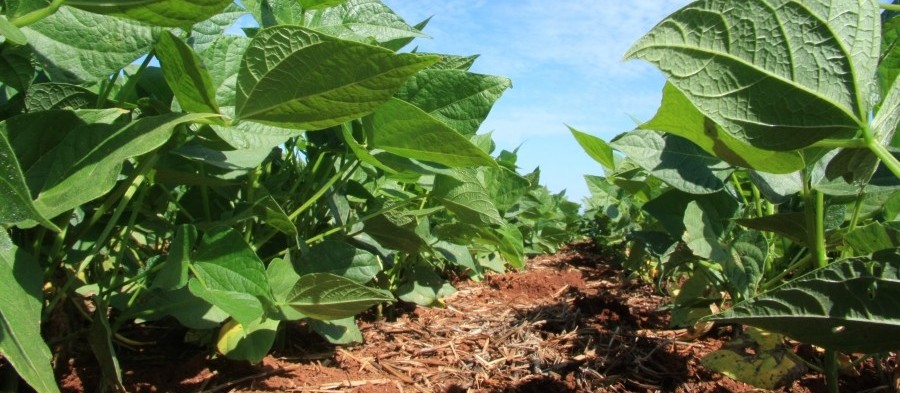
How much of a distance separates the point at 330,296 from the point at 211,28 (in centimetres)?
51

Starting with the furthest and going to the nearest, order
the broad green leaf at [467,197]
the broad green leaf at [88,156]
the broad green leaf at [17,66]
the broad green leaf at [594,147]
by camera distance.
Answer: the broad green leaf at [594,147], the broad green leaf at [467,197], the broad green leaf at [17,66], the broad green leaf at [88,156]

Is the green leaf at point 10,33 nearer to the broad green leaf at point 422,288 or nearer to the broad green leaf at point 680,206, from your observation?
the broad green leaf at point 680,206

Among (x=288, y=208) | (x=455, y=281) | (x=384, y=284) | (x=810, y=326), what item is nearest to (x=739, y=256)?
(x=810, y=326)

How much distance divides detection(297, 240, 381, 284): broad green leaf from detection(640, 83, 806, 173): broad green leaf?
705mm

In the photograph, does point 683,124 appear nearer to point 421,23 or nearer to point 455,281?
point 421,23

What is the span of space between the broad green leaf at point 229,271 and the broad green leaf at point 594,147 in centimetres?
84

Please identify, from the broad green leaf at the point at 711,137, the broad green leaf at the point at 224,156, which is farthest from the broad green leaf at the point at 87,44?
the broad green leaf at the point at 711,137

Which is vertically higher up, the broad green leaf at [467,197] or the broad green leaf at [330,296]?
the broad green leaf at [467,197]

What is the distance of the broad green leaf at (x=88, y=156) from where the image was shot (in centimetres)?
74

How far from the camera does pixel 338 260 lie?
4.71 ft

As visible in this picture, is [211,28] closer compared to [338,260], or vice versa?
[211,28]

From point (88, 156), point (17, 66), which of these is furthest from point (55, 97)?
point (88, 156)

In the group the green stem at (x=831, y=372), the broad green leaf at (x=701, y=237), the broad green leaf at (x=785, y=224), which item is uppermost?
the broad green leaf at (x=785, y=224)

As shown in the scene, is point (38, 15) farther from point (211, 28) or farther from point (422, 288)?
point (422, 288)
